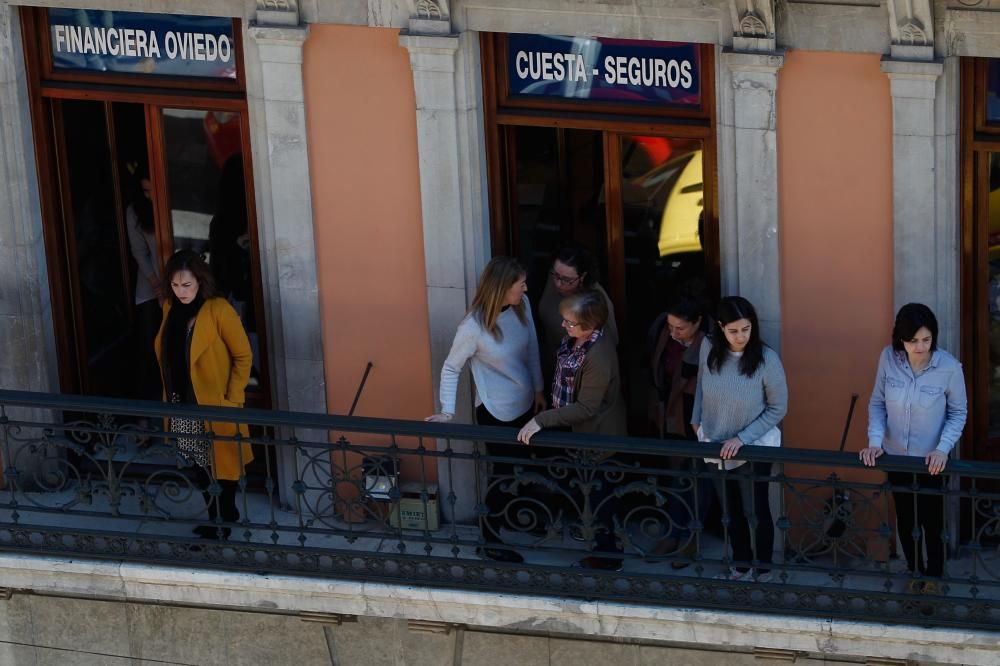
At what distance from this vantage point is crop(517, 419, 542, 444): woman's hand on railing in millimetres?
12203

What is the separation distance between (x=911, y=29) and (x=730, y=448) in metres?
2.32

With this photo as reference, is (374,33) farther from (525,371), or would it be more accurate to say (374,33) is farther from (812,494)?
(812,494)

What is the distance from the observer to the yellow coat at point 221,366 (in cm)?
1280

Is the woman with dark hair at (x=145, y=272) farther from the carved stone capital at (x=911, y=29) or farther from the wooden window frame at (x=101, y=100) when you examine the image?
the carved stone capital at (x=911, y=29)

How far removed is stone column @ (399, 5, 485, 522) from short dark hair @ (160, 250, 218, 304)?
121 centimetres

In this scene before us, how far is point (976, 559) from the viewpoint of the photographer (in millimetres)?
12203

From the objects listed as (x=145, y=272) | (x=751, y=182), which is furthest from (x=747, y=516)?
(x=145, y=272)

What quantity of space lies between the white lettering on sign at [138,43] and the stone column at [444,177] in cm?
121

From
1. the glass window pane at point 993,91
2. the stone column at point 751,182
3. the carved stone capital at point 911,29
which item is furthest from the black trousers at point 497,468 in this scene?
the glass window pane at point 993,91

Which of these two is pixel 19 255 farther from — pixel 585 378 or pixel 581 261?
pixel 585 378

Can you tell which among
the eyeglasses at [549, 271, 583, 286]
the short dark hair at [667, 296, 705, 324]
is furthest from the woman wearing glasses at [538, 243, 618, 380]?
the short dark hair at [667, 296, 705, 324]

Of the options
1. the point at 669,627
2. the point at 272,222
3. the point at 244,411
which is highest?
the point at 272,222

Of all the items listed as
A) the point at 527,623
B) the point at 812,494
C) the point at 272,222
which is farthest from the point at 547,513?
the point at 272,222

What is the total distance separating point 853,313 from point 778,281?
1.43 feet
